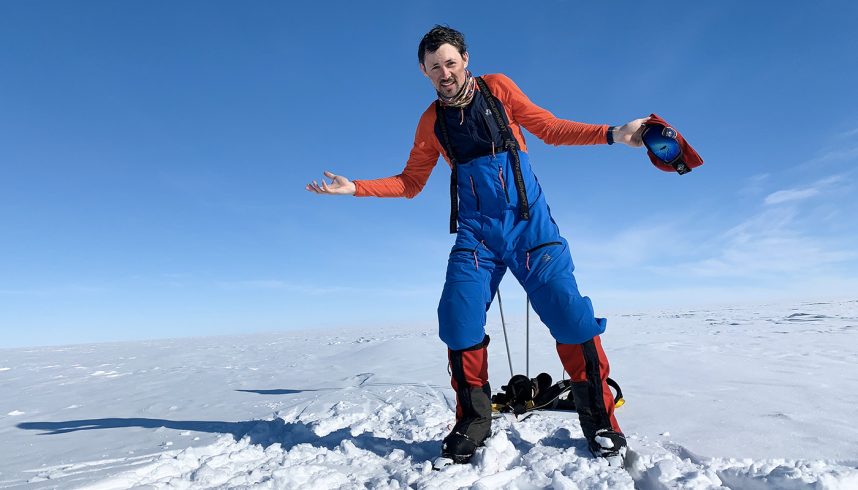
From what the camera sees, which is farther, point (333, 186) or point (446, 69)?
point (333, 186)

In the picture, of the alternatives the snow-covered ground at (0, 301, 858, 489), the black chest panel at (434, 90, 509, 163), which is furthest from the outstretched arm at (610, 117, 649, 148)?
the snow-covered ground at (0, 301, 858, 489)

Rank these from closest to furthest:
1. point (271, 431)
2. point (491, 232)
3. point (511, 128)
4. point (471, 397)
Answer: point (471, 397), point (491, 232), point (511, 128), point (271, 431)

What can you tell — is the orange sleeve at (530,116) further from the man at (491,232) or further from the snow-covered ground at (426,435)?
the snow-covered ground at (426,435)

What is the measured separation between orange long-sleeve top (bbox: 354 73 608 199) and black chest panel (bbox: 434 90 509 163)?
0.14m

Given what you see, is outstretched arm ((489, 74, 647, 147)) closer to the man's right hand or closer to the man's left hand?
the man's left hand

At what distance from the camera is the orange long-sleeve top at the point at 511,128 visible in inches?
96.4

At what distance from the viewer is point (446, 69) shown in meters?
2.34

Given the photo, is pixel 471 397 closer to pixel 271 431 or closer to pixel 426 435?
pixel 426 435

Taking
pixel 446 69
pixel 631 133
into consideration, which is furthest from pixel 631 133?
pixel 446 69

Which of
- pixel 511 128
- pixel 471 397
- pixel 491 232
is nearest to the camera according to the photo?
pixel 471 397

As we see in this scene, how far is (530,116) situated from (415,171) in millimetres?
788

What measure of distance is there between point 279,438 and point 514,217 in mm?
1904

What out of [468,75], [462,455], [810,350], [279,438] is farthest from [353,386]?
[810,350]

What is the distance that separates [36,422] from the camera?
3.54 m
